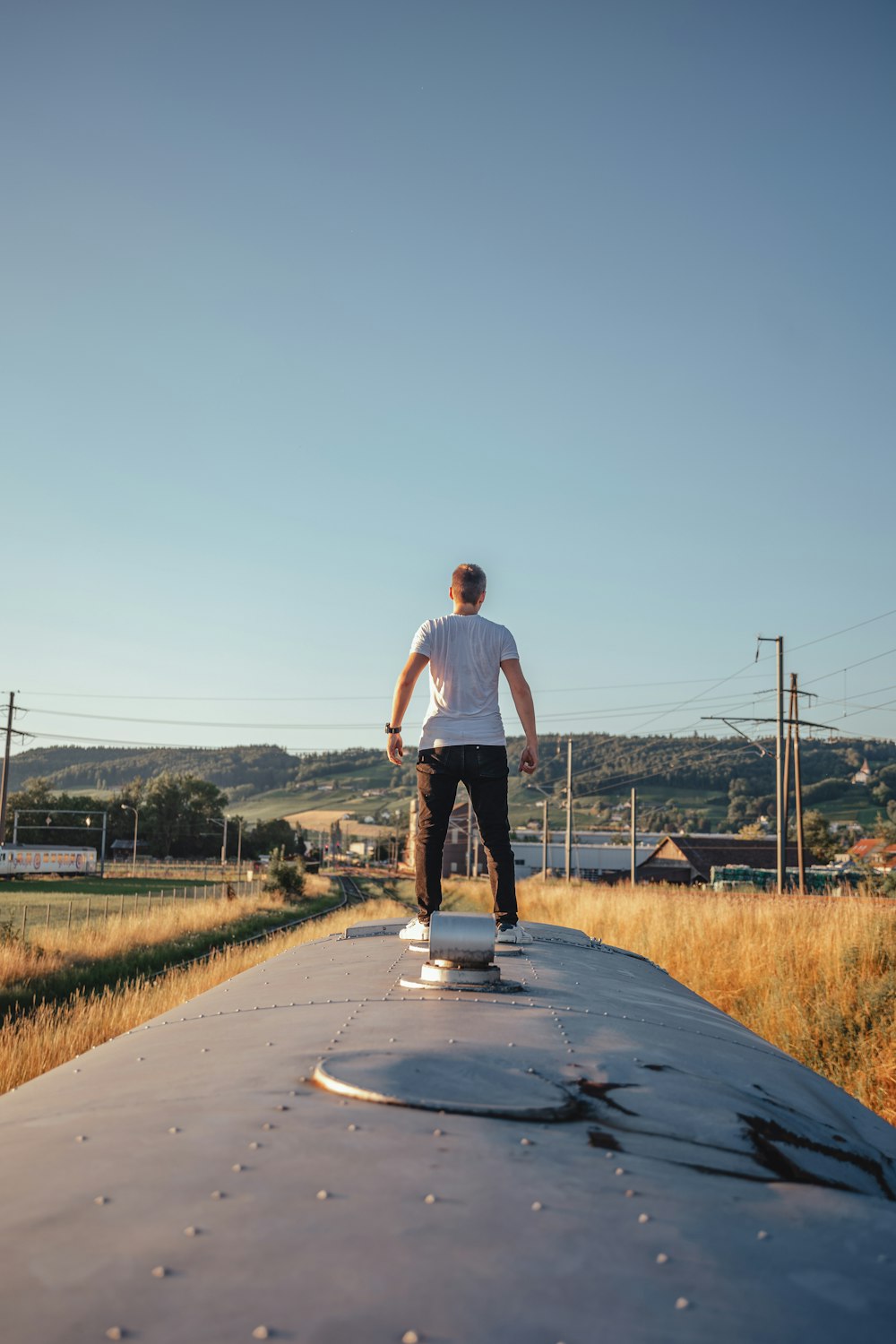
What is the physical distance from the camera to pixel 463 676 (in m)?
5.08

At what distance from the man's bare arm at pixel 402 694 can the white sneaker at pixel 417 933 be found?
0.82 m

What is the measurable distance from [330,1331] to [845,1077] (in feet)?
21.9

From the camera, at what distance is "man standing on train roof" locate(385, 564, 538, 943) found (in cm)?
485

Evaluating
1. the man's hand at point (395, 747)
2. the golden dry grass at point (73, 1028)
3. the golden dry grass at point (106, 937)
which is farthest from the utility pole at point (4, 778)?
the man's hand at point (395, 747)

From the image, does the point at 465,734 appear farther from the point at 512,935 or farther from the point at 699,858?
the point at 699,858

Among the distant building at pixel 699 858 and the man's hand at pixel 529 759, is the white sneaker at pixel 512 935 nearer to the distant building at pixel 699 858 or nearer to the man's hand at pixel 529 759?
the man's hand at pixel 529 759

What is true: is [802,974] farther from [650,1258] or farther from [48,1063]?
[650,1258]

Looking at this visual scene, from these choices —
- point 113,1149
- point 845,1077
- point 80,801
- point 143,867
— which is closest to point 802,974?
point 845,1077

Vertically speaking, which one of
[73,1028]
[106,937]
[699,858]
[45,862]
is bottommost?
[45,862]

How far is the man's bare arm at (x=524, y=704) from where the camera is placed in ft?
16.6

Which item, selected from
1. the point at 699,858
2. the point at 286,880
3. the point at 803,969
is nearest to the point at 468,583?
the point at 803,969

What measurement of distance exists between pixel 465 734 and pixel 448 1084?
9.58 feet

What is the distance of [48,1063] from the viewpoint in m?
7.19

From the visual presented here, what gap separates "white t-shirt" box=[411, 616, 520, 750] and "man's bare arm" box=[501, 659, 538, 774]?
5 centimetres
